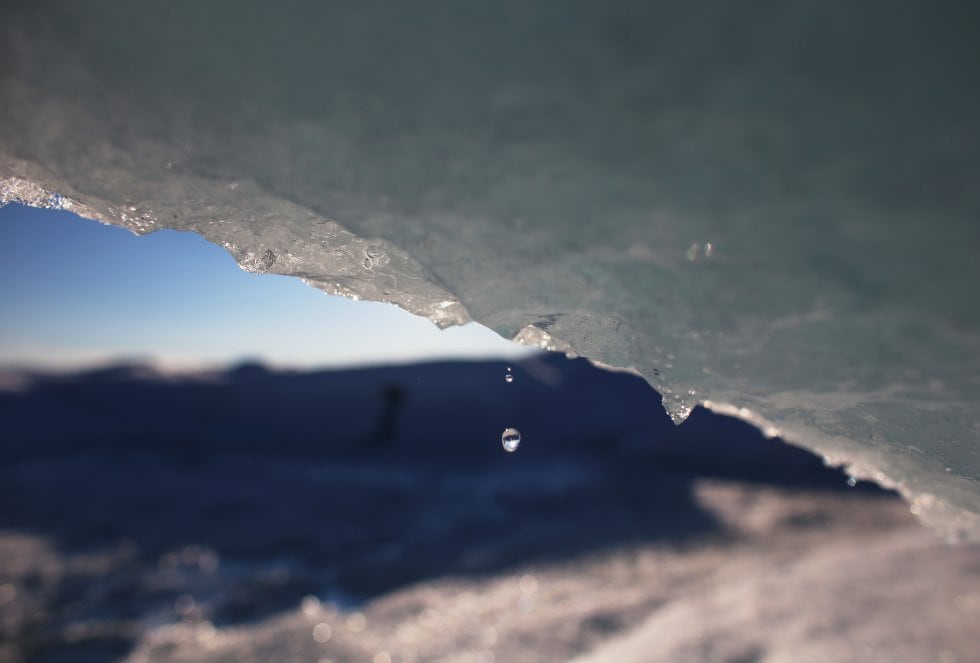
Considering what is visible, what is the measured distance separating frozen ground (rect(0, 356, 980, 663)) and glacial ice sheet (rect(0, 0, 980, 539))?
9.19 feet

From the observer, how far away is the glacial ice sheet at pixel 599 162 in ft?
3.13

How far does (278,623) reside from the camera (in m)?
3.84

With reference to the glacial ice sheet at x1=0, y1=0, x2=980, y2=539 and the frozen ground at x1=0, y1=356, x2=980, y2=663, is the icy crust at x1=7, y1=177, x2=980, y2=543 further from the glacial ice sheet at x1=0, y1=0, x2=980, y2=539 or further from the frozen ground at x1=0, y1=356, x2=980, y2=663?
the frozen ground at x1=0, y1=356, x2=980, y2=663

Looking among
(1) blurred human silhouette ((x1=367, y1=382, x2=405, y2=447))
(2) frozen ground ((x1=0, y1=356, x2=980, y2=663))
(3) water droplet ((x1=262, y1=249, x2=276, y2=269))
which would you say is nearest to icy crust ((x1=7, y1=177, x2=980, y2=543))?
(3) water droplet ((x1=262, y1=249, x2=276, y2=269))

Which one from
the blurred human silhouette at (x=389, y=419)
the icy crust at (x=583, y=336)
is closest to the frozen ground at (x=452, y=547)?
the blurred human silhouette at (x=389, y=419)

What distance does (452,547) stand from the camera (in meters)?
Answer: 5.18

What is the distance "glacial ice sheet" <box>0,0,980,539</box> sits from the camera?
0.95 m

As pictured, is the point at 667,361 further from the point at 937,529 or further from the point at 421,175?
the point at 937,529

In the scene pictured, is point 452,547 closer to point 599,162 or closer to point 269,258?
point 269,258

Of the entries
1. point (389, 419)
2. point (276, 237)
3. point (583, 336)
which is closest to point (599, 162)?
point (583, 336)

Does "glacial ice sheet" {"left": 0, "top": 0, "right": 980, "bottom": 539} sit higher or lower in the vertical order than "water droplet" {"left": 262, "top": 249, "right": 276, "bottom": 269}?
higher

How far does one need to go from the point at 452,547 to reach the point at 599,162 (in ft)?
15.4

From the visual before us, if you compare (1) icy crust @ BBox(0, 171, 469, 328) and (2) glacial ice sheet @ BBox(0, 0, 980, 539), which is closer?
(2) glacial ice sheet @ BBox(0, 0, 980, 539)

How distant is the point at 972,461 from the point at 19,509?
25.8 ft
